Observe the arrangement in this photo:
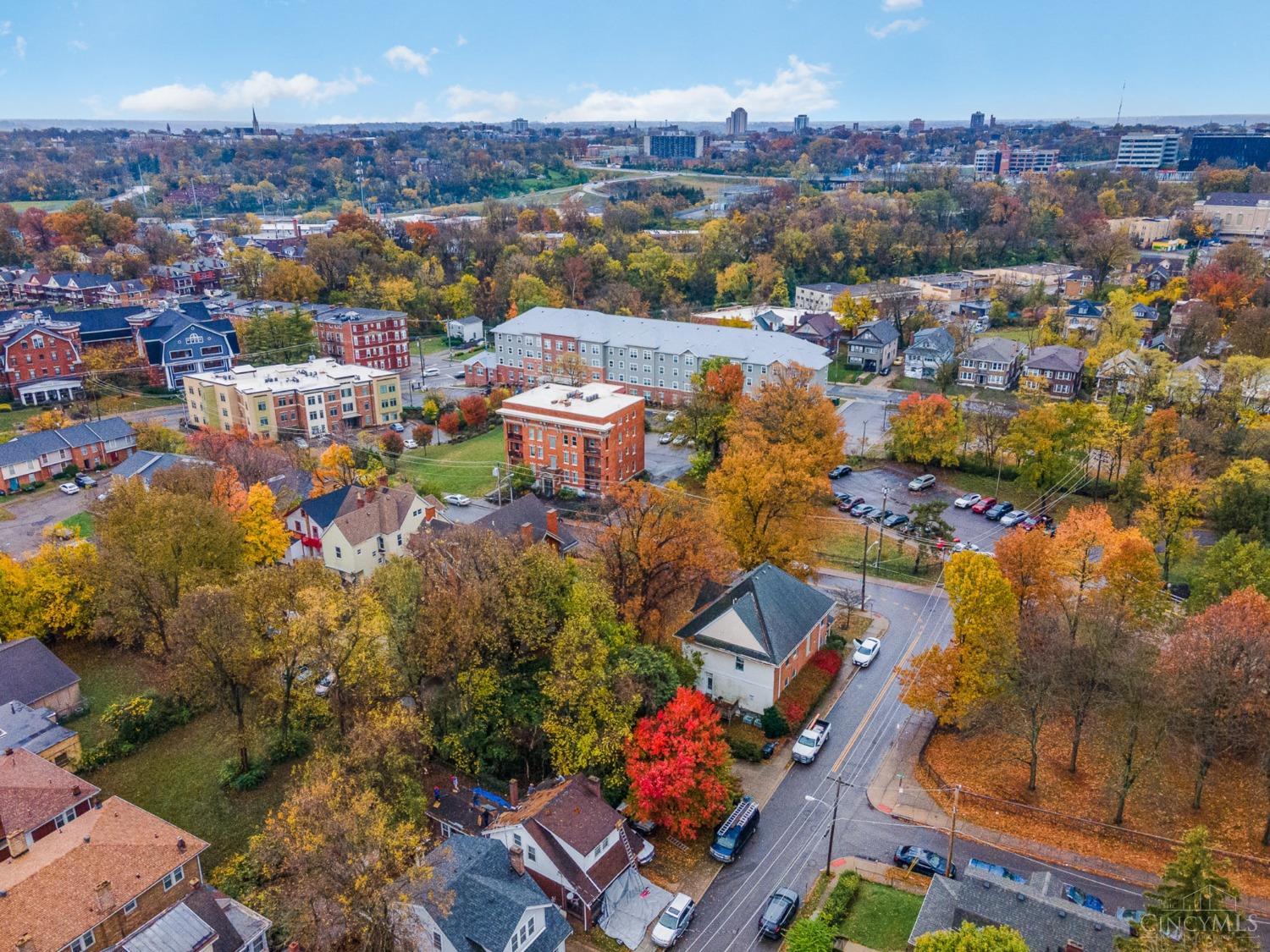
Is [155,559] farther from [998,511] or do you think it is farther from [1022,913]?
[998,511]

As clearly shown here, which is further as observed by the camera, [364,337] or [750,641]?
[364,337]

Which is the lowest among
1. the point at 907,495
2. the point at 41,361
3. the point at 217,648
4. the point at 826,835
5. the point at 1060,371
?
the point at 826,835

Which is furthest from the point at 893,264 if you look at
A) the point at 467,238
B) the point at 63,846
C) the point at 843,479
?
the point at 63,846

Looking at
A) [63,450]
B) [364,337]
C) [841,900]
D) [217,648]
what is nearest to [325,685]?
[217,648]

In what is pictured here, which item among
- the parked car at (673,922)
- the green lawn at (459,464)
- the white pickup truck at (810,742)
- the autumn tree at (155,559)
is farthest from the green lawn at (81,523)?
the white pickup truck at (810,742)

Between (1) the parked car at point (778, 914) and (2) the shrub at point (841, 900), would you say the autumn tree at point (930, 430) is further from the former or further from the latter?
(1) the parked car at point (778, 914)

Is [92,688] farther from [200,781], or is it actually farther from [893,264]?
[893,264]

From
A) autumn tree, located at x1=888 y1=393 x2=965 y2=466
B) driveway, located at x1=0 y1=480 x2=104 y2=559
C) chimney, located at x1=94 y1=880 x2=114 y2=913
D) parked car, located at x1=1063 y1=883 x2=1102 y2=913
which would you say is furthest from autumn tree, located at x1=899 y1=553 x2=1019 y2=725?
driveway, located at x1=0 y1=480 x2=104 y2=559
